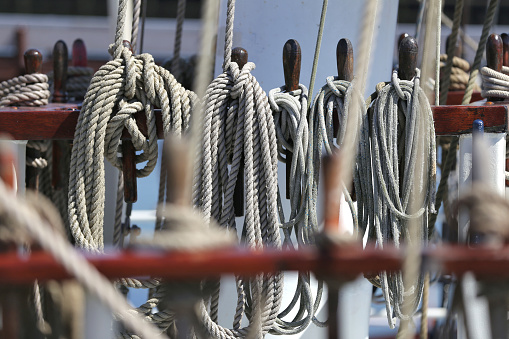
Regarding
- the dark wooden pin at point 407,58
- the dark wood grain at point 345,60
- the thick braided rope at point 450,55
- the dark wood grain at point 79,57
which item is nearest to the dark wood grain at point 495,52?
the dark wooden pin at point 407,58

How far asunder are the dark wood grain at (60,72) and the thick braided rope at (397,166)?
4.11ft

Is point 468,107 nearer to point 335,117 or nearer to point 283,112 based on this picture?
point 335,117

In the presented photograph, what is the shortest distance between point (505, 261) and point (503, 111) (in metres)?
0.95

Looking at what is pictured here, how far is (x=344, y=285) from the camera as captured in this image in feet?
3.25

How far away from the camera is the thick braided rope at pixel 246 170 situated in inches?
68.4

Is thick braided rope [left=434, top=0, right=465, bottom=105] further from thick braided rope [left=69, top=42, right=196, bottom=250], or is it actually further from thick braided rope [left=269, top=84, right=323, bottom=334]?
thick braided rope [left=69, top=42, right=196, bottom=250]

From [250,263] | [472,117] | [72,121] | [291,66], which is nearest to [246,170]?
[291,66]

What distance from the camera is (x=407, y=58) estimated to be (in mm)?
1854

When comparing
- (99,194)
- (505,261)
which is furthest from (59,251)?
(99,194)

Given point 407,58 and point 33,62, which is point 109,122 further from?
point 407,58

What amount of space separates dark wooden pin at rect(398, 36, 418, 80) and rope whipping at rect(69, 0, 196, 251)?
606 millimetres

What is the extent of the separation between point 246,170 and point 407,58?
1.86 ft

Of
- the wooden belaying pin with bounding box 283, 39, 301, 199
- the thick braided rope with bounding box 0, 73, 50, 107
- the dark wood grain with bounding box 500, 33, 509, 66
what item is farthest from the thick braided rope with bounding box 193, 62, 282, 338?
the dark wood grain with bounding box 500, 33, 509, 66

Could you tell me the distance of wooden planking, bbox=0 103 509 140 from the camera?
184 centimetres
